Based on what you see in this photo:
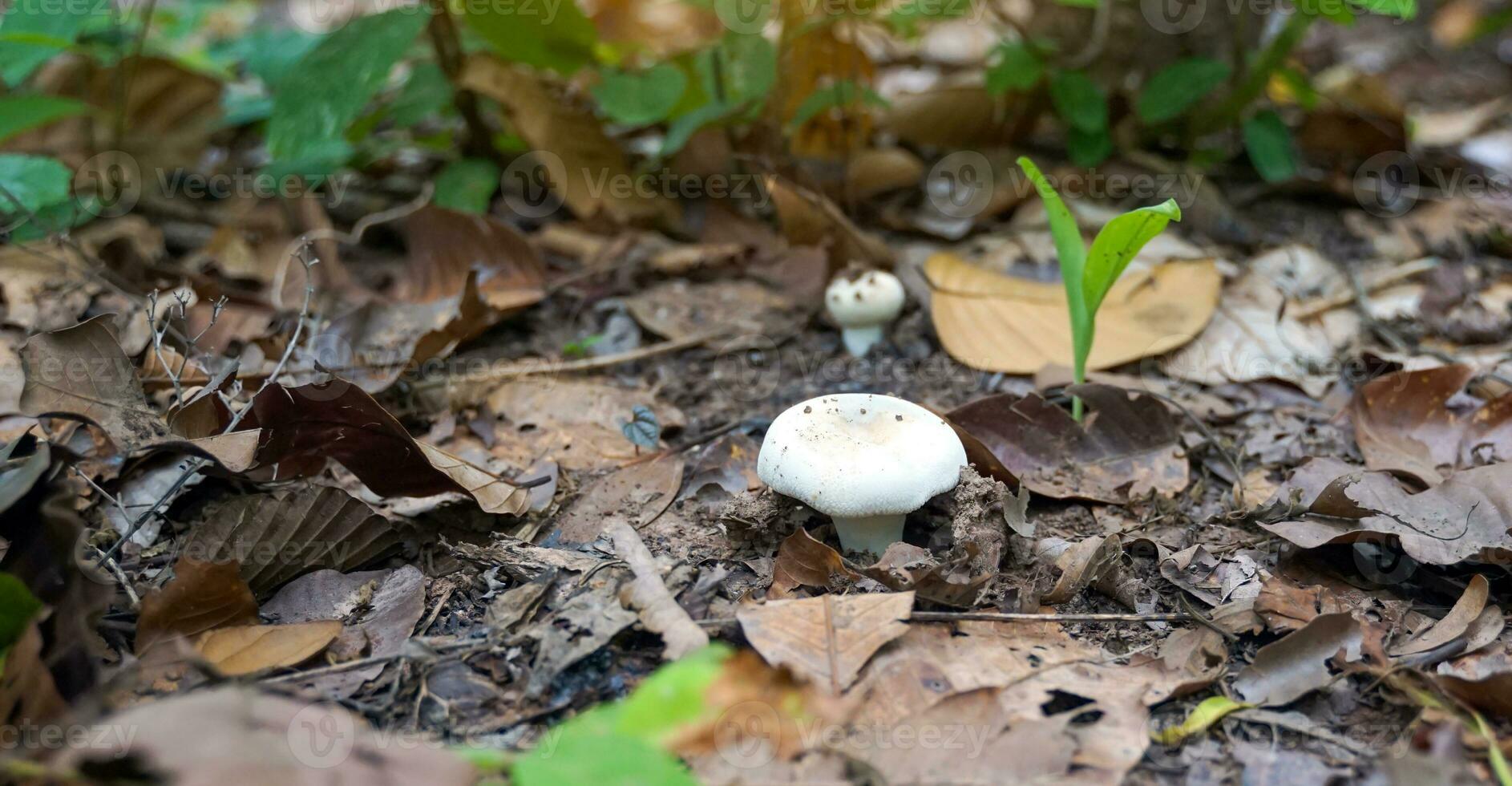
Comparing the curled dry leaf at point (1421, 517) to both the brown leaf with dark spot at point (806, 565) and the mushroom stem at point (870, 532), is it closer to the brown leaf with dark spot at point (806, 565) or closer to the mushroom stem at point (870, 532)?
the mushroom stem at point (870, 532)

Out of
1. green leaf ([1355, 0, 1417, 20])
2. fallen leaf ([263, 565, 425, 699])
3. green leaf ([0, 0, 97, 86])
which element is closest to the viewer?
fallen leaf ([263, 565, 425, 699])

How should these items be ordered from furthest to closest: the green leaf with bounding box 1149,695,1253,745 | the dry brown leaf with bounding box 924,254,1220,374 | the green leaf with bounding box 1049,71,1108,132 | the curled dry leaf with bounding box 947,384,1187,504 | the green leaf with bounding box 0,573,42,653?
the green leaf with bounding box 1049,71,1108,132 → the dry brown leaf with bounding box 924,254,1220,374 → the curled dry leaf with bounding box 947,384,1187,504 → the green leaf with bounding box 1149,695,1253,745 → the green leaf with bounding box 0,573,42,653

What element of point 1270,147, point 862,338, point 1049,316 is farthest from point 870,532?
point 1270,147

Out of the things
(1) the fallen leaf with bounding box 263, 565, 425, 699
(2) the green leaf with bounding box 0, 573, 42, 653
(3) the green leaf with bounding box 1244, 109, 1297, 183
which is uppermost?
(3) the green leaf with bounding box 1244, 109, 1297, 183

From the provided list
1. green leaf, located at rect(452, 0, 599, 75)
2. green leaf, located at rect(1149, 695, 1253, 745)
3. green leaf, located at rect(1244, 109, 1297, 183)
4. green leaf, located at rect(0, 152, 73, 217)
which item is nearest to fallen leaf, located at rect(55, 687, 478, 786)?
green leaf, located at rect(1149, 695, 1253, 745)

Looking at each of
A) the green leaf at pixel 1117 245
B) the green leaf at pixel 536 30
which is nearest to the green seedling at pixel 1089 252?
the green leaf at pixel 1117 245

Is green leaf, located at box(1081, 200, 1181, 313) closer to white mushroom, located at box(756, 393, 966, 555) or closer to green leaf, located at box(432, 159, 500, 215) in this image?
white mushroom, located at box(756, 393, 966, 555)

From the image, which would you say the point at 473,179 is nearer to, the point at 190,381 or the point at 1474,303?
the point at 190,381

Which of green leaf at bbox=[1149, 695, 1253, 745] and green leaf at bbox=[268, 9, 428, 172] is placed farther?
green leaf at bbox=[268, 9, 428, 172]

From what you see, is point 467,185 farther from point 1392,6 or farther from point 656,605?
point 1392,6
